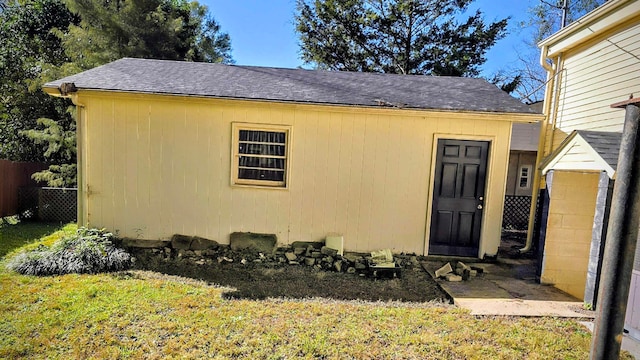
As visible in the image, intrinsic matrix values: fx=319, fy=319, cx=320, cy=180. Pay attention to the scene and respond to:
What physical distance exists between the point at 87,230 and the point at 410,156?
5.63 meters

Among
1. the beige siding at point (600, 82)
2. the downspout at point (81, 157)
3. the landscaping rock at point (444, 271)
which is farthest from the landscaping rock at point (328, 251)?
the beige siding at point (600, 82)

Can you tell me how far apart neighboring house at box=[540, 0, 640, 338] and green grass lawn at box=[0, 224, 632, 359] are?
1311mm

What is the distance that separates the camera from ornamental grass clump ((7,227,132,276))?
4410mm

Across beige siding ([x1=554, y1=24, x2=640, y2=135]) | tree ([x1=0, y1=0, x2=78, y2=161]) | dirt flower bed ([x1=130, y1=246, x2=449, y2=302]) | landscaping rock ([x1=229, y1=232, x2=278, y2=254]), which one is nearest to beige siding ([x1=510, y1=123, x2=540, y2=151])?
beige siding ([x1=554, y1=24, x2=640, y2=135])

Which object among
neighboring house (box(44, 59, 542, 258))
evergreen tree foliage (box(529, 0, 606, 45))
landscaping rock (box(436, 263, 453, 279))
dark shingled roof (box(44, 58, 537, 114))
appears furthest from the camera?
evergreen tree foliage (box(529, 0, 606, 45))

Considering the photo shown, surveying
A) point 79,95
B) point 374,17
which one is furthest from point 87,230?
point 374,17

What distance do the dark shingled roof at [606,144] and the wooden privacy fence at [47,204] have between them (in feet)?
33.0

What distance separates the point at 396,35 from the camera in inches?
617

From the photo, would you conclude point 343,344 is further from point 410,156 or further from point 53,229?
point 53,229

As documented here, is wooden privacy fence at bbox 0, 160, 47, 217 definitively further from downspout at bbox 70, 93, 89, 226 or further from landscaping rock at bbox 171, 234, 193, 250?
landscaping rock at bbox 171, 234, 193, 250

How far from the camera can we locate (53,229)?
6.78 meters

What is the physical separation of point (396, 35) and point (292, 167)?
42.4 feet

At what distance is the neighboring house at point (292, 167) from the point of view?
549cm

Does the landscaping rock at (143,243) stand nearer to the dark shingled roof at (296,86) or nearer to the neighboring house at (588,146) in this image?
the dark shingled roof at (296,86)
